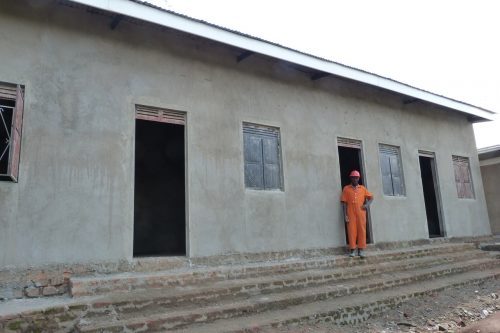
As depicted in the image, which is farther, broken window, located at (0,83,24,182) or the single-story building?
the single-story building

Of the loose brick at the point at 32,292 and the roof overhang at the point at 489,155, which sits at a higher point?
the roof overhang at the point at 489,155

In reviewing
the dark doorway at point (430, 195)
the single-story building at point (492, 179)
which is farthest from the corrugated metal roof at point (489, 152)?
the dark doorway at point (430, 195)

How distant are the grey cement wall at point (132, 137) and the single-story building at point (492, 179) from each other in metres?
5.76

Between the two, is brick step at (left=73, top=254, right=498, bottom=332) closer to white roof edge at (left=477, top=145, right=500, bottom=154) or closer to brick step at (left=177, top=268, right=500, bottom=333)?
brick step at (left=177, top=268, right=500, bottom=333)

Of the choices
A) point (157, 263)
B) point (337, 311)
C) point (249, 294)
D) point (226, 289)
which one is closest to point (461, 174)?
point (337, 311)

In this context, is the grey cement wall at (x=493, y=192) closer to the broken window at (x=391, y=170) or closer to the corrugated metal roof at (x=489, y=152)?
the corrugated metal roof at (x=489, y=152)

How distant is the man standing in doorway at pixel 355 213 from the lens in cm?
790

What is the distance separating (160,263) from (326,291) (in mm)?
2501

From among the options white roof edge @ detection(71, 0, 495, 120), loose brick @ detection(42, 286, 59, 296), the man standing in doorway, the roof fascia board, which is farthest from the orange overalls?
the roof fascia board

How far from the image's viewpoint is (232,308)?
5.04 metres

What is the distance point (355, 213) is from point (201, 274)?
362cm

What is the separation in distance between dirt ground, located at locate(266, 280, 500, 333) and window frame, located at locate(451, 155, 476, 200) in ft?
13.8

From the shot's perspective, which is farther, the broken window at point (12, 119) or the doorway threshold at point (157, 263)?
the doorway threshold at point (157, 263)

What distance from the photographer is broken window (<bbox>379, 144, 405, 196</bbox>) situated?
31.3ft
